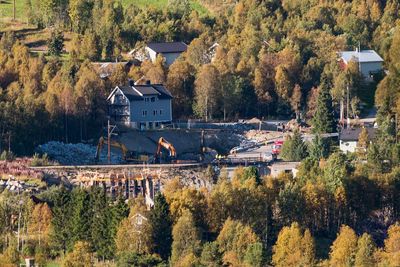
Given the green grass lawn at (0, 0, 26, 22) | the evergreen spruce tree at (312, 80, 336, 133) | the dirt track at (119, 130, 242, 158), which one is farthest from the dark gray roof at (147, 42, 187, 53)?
the evergreen spruce tree at (312, 80, 336, 133)

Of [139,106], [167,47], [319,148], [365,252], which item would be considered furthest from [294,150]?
[365,252]

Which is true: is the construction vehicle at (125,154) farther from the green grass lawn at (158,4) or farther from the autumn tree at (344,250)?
the green grass lawn at (158,4)

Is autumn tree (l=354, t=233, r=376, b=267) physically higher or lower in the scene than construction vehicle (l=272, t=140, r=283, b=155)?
lower

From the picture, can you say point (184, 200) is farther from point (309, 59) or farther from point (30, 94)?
point (309, 59)

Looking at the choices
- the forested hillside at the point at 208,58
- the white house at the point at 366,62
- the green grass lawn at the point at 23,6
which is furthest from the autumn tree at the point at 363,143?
the green grass lawn at the point at 23,6

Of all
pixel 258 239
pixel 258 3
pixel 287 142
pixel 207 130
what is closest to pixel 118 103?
pixel 207 130

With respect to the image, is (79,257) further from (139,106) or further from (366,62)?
(366,62)

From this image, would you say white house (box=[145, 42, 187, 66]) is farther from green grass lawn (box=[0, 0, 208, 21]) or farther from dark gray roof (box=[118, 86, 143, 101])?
green grass lawn (box=[0, 0, 208, 21])
